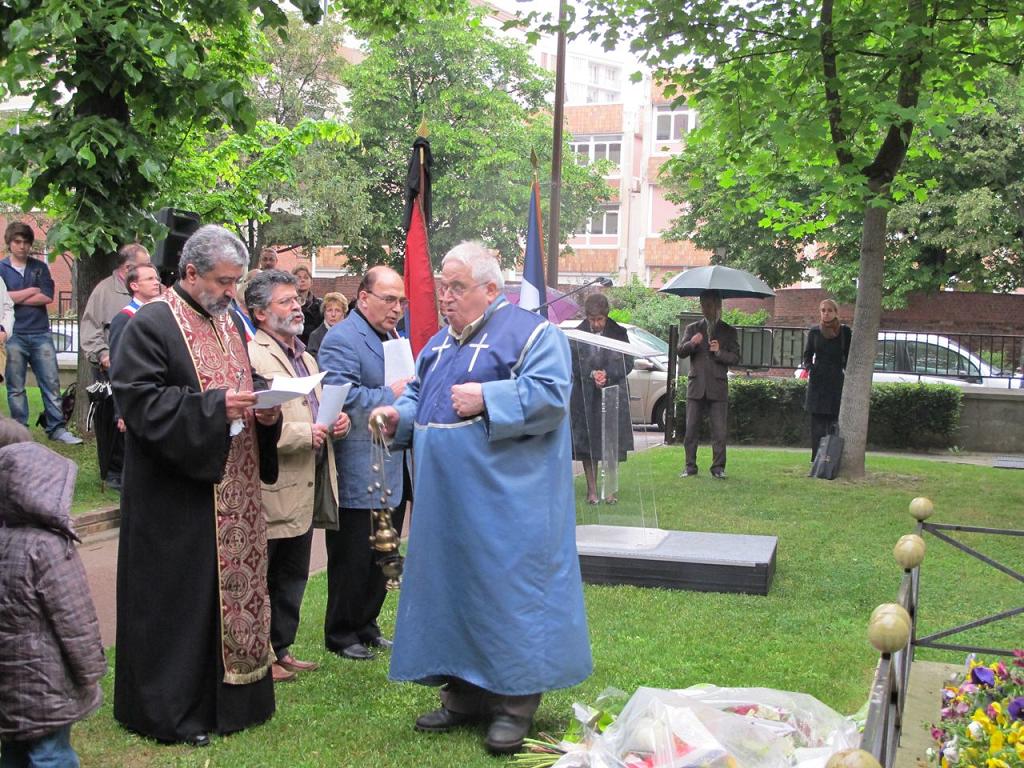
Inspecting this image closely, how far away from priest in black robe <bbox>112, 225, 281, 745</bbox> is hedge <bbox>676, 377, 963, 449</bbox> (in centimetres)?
1268

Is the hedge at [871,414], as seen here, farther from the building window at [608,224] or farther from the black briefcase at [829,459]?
the building window at [608,224]

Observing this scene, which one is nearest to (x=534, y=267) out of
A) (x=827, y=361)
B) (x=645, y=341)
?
(x=827, y=361)

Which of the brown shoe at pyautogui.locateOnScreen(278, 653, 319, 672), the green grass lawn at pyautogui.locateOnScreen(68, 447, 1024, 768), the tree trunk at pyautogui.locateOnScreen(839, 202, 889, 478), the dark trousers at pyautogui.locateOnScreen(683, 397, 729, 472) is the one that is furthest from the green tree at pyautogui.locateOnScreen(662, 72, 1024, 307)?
the brown shoe at pyautogui.locateOnScreen(278, 653, 319, 672)

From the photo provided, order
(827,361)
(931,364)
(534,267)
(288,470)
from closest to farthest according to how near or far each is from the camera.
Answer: (288,470) < (534,267) < (827,361) < (931,364)

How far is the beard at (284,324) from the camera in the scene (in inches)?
217

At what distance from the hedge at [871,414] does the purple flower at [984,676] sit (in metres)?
12.3

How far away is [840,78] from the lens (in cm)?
1148

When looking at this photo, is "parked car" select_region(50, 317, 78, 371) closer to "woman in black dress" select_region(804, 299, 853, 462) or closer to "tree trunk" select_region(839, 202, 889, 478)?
"woman in black dress" select_region(804, 299, 853, 462)

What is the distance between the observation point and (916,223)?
28953mm

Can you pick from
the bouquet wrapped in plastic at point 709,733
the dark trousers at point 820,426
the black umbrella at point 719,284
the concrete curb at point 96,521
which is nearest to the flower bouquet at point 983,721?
the bouquet wrapped in plastic at point 709,733

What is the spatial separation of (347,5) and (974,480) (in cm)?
928

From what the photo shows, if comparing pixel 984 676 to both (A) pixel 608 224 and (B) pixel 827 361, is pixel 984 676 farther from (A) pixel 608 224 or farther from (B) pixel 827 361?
(A) pixel 608 224

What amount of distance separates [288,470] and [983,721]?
10.7 feet

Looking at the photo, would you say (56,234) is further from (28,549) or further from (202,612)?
(28,549)
